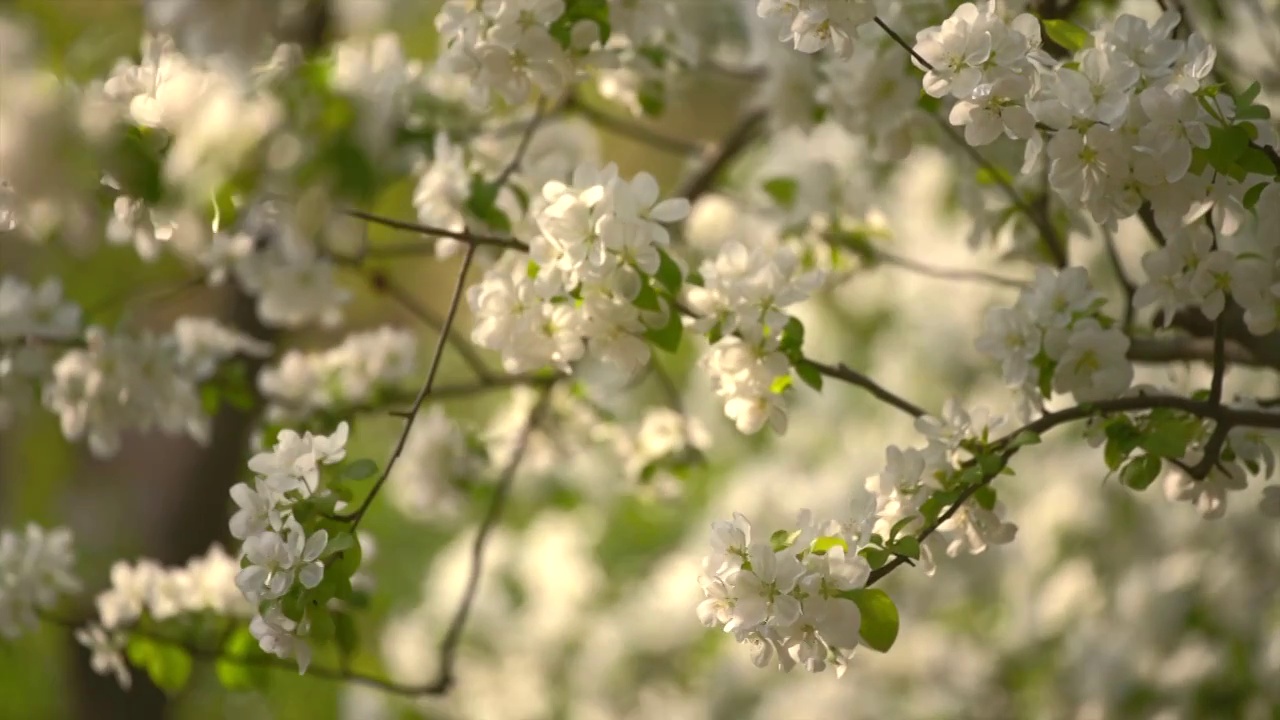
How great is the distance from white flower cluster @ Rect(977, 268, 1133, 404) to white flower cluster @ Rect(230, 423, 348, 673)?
490mm

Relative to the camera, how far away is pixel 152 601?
3.83 feet

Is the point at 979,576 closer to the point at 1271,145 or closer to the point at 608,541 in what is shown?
the point at 608,541

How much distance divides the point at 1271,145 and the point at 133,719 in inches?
90.1

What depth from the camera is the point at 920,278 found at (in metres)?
2.50

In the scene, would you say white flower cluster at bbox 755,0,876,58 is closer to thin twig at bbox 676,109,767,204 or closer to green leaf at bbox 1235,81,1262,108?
green leaf at bbox 1235,81,1262,108

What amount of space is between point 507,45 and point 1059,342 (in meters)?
0.47

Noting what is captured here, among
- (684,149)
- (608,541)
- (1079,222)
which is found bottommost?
(608,541)

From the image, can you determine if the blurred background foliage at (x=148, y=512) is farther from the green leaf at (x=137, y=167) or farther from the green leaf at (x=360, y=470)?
the green leaf at (x=137, y=167)

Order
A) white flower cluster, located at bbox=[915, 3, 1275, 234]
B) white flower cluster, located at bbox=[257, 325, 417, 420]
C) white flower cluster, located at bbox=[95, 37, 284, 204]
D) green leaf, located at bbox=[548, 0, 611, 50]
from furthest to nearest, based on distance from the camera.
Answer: white flower cluster, located at bbox=[257, 325, 417, 420]
green leaf, located at bbox=[548, 0, 611, 50]
white flower cluster, located at bbox=[915, 3, 1275, 234]
white flower cluster, located at bbox=[95, 37, 284, 204]

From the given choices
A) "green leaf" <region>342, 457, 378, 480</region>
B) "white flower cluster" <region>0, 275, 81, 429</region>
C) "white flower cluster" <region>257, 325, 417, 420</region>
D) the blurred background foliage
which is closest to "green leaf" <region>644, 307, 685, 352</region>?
"green leaf" <region>342, 457, 378, 480</region>

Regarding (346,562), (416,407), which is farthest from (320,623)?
(416,407)

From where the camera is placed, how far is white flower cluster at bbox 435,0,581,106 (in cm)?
94

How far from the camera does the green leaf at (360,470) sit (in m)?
0.88

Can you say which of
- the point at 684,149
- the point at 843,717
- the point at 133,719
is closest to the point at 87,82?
the point at 684,149
